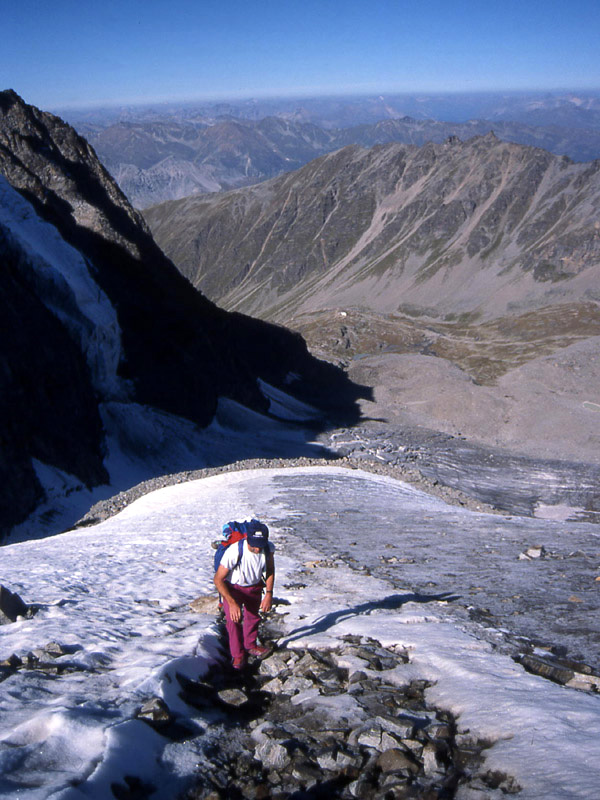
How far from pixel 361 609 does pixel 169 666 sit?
352 centimetres

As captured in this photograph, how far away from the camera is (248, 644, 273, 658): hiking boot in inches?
293

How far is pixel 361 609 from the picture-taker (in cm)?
927

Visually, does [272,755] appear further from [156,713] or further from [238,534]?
[238,534]

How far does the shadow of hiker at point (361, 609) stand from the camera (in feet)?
26.9

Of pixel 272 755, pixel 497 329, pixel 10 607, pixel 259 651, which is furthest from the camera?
pixel 497 329

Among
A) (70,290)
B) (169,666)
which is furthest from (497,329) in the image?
(169,666)

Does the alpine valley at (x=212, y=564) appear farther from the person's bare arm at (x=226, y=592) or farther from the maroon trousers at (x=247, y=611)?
the person's bare arm at (x=226, y=592)

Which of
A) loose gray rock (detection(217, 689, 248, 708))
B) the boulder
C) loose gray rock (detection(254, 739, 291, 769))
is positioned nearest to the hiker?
loose gray rock (detection(217, 689, 248, 708))

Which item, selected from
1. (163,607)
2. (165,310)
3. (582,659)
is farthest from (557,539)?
(165,310)

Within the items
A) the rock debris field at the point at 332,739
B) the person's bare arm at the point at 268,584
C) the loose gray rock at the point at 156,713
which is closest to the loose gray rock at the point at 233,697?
the rock debris field at the point at 332,739

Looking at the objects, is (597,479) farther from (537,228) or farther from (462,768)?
(537,228)

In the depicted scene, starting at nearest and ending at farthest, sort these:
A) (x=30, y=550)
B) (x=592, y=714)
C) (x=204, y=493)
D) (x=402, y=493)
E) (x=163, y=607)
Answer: (x=592, y=714) < (x=163, y=607) < (x=30, y=550) < (x=204, y=493) < (x=402, y=493)

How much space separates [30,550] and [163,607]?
6.44 metres

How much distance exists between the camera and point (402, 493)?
25016mm
